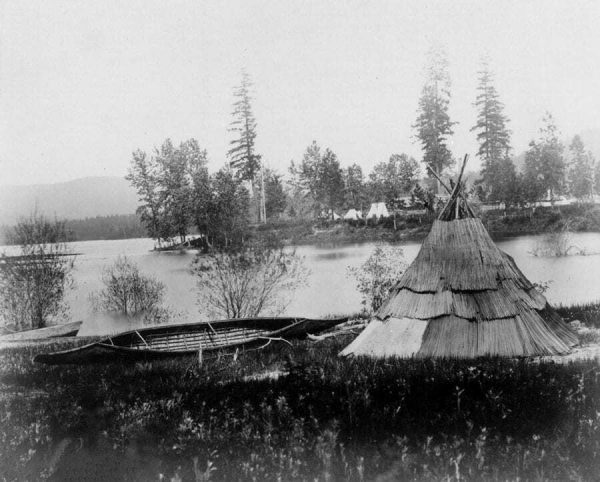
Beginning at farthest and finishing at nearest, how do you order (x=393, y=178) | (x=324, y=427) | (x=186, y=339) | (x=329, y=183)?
(x=393, y=178)
(x=329, y=183)
(x=186, y=339)
(x=324, y=427)

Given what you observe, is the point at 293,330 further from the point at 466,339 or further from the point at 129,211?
the point at 129,211

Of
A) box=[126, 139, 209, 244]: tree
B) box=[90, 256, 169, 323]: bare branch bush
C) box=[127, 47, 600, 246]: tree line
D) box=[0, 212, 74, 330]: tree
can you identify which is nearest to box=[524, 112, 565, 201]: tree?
box=[127, 47, 600, 246]: tree line

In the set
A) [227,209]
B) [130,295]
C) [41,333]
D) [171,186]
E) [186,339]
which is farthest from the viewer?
[171,186]

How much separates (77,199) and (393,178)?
3430cm

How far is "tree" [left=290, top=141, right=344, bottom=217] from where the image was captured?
3403 centimetres

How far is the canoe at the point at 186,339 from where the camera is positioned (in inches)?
365

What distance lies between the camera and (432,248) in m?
10.8

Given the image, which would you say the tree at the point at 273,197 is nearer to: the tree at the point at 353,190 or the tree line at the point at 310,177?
the tree line at the point at 310,177

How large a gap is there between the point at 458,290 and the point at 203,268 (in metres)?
11.0

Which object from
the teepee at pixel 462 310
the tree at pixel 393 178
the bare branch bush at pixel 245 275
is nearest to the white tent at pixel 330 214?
the tree at pixel 393 178

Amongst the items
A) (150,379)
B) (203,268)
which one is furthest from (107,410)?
(203,268)

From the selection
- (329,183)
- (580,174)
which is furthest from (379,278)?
(580,174)

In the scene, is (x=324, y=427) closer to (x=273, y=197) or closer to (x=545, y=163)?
(x=273, y=197)

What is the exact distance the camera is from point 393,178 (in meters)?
52.2
